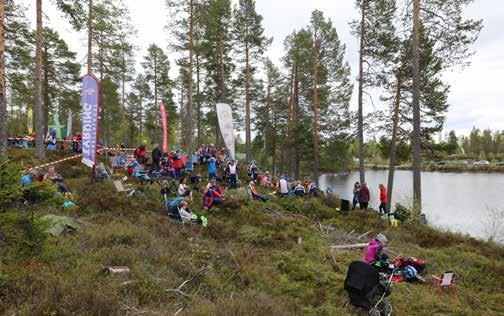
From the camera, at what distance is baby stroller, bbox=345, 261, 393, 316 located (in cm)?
564

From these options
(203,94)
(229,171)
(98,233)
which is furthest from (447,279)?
(203,94)

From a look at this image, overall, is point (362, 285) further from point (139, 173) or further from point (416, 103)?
point (139, 173)

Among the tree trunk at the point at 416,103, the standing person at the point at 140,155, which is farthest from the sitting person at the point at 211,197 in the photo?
the tree trunk at the point at 416,103

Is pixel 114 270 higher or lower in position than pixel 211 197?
lower

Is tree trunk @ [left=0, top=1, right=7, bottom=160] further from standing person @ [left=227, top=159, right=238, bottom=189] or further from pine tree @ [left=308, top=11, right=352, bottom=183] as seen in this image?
pine tree @ [left=308, top=11, right=352, bottom=183]

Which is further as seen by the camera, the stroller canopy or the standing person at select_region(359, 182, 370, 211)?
the standing person at select_region(359, 182, 370, 211)

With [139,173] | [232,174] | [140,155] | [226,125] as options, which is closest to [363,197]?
[232,174]

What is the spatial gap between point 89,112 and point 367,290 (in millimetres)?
9770

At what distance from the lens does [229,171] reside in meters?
16.2

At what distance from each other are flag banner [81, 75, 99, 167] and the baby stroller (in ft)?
29.7

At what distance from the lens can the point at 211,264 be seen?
6.81 metres

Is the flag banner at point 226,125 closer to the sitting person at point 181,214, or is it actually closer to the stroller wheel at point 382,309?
the sitting person at point 181,214

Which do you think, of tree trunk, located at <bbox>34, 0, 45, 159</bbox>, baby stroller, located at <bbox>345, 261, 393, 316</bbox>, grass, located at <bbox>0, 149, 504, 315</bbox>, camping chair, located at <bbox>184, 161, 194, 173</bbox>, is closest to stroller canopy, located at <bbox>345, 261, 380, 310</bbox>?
baby stroller, located at <bbox>345, 261, 393, 316</bbox>

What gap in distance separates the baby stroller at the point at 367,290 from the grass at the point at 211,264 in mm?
331
